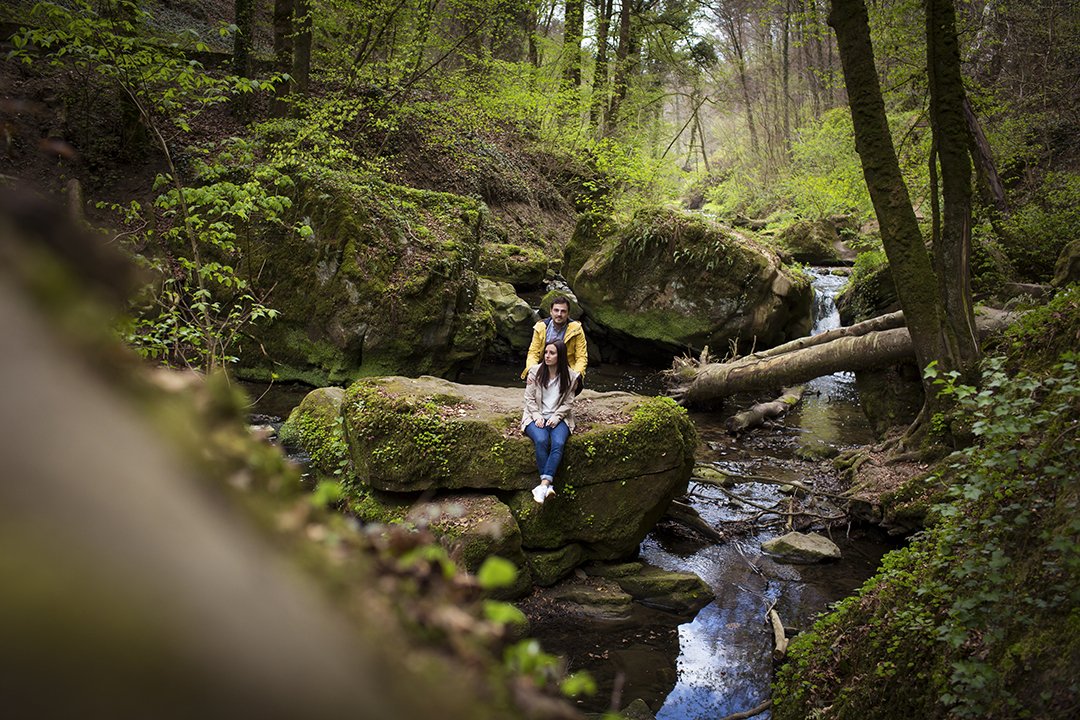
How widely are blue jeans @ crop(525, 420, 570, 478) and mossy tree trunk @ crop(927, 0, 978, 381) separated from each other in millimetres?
4416

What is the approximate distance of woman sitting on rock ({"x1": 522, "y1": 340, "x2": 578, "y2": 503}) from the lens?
19.8 ft

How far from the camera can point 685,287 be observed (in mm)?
14602

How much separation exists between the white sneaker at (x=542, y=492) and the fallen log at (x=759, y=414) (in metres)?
6.34

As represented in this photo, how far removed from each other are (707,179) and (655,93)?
1553cm

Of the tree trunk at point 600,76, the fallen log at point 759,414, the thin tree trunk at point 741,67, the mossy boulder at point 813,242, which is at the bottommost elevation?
the fallen log at point 759,414

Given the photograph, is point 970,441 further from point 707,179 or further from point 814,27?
point 707,179

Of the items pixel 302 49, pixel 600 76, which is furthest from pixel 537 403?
pixel 600 76

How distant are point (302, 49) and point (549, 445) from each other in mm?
10662

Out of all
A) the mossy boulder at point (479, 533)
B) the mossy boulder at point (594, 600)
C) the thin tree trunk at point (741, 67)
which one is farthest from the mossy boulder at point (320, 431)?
the thin tree trunk at point (741, 67)

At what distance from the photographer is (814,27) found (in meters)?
9.41

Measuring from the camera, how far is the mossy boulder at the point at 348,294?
1140 centimetres

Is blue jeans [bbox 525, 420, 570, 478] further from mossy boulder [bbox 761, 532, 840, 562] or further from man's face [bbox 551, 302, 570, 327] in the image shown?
mossy boulder [bbox 761, 532, 840, 562]

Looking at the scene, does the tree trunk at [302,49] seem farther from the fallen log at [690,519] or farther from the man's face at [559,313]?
the fallen log at [690,519]

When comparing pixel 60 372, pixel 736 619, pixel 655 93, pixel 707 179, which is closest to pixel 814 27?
pixel 736 619
